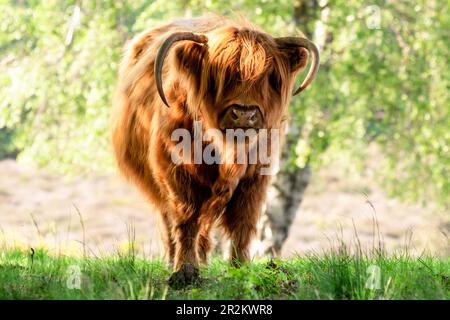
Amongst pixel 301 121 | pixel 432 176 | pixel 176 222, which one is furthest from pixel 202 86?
pixel 432 176

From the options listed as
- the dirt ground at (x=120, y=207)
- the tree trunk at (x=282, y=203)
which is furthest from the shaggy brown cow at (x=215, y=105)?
the dirt ground at (x=120, y=207)

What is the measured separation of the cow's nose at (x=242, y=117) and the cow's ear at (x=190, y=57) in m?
0.36

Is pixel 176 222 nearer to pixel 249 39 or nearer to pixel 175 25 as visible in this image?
pixel 249 39

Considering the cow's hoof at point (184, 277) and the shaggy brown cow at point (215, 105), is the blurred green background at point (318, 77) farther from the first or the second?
the cow's hoof at point (184, 277)

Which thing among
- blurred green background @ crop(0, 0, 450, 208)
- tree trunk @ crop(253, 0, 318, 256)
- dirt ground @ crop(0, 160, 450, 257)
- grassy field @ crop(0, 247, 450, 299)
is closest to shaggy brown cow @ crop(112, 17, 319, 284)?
grassy field @ crop(0, 247, 450, 299)

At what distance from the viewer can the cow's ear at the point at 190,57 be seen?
4.10 metres

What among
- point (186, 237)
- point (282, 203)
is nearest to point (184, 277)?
point (186, 237)

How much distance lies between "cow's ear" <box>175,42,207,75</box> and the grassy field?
1.11 m

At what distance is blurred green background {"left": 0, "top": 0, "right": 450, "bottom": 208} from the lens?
9016mm

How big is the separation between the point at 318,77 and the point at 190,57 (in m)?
4.91

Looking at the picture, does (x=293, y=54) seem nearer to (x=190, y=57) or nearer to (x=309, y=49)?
(x=309, y=49)

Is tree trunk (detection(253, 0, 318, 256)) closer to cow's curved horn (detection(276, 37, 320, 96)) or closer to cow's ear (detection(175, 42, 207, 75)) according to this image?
cow's curved horn (detection(276, 37, 320, 96))

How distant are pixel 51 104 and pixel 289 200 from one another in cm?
351

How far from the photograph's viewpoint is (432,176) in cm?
1018
